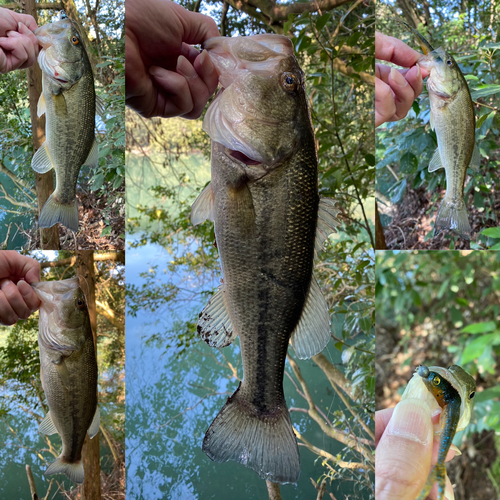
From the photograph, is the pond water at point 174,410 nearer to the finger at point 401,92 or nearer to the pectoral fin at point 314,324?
Answer: the pectoral fin at point 314,324

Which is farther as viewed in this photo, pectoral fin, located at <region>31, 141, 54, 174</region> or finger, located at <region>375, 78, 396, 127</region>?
finger, located at <region>375, 78, 396, 127</region>

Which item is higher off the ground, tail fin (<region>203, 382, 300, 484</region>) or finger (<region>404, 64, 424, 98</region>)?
finger (<region>404, 64, 424, 98</region>)

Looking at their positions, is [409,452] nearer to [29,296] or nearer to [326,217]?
[326,217]

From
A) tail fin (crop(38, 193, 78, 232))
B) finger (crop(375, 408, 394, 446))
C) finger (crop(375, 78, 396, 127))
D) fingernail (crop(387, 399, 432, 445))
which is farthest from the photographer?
finger (crop(375, 408, 394, 446))

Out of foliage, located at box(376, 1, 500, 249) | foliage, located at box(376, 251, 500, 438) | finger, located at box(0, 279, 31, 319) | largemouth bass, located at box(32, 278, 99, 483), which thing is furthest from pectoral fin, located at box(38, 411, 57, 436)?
foliage, located at box(376, 1, 500, 249)

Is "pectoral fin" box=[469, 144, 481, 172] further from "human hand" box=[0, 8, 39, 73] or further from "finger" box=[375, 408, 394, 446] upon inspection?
"human hand" box=[0, 8, 39, 73]

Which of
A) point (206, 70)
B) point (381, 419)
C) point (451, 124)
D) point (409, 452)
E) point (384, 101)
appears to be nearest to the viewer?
point (206, 70)

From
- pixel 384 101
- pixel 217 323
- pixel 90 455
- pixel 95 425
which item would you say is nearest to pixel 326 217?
pixel 217 323
